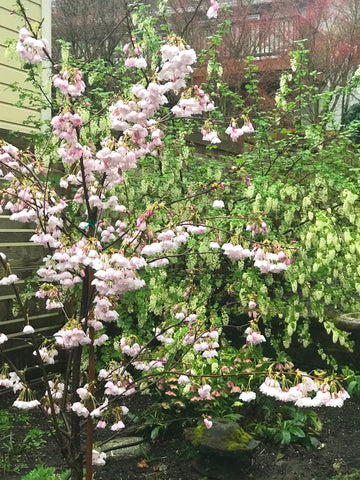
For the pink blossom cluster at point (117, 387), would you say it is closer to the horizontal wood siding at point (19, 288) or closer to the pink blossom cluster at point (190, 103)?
the pink blossom cluster at point (190, 103)

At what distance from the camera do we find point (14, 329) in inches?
214

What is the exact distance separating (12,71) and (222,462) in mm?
4321

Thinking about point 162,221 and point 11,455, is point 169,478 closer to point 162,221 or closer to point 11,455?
point 11,455

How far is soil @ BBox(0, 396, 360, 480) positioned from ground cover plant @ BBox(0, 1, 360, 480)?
0.53ft

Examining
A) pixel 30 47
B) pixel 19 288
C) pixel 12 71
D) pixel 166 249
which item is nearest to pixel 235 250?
pixel 166 249

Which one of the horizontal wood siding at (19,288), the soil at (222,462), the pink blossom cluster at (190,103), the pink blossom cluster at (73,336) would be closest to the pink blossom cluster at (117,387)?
the pink blossom cluster at (73,336)

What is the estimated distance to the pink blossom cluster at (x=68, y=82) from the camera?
2.43 m

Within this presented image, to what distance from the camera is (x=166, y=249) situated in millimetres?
2754

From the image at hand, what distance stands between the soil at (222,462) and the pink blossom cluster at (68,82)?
251 centimetres

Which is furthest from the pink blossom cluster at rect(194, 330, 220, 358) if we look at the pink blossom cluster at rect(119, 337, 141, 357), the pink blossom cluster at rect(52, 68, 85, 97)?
the pink blossom cluster at rect(52, 68, 85, 97)

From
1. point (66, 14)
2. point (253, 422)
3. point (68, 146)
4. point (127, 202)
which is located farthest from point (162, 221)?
point (66, 14)

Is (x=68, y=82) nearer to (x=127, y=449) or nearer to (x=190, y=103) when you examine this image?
(x=190, y=103)

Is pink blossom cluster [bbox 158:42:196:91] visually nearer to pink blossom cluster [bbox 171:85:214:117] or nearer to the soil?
pink blossom cluster [bbox 171:85:214:117]

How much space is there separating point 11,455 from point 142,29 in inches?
148
